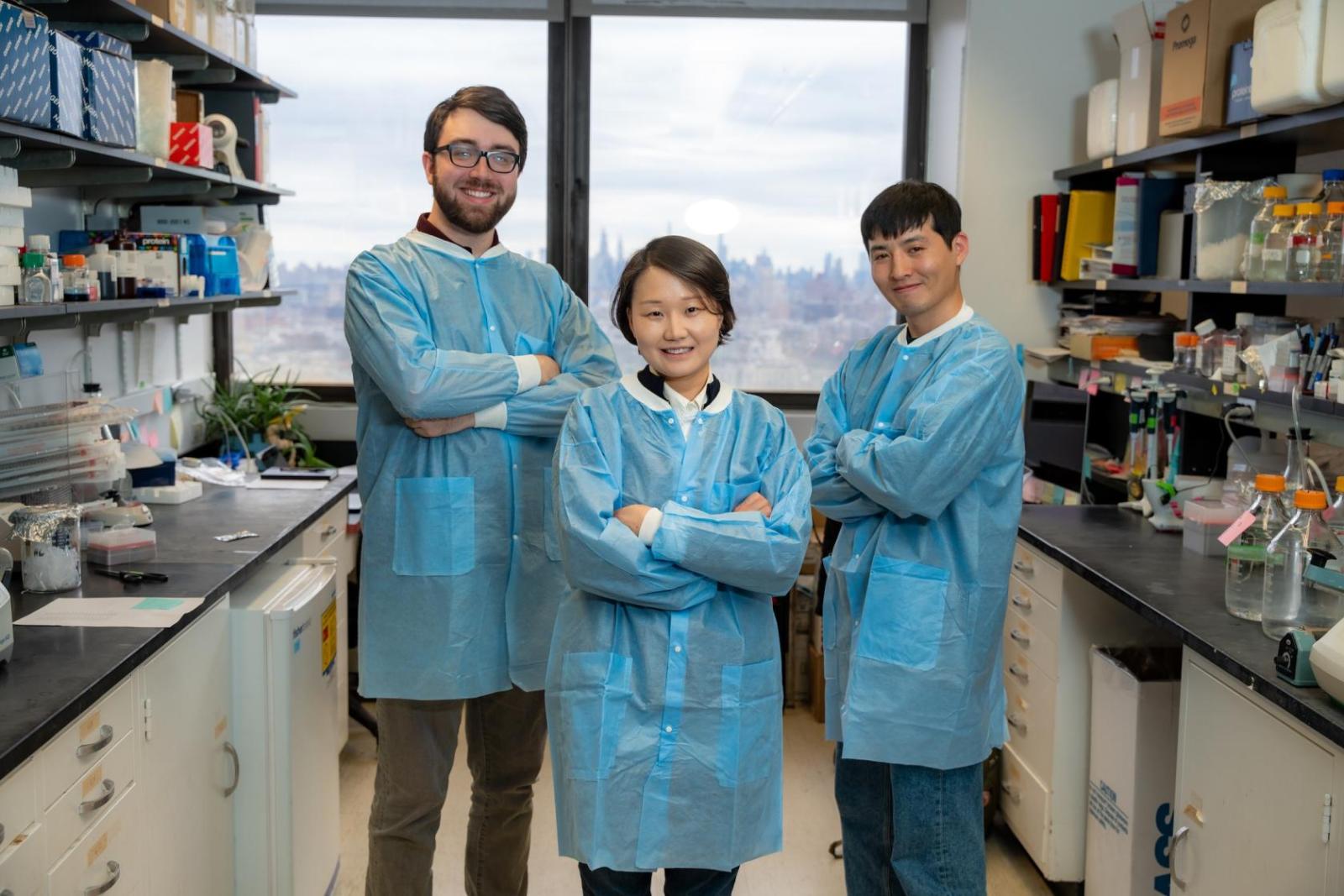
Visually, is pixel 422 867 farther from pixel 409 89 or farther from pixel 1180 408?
pixel 409 89

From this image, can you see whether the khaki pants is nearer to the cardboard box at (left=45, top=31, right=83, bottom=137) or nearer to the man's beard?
the man's beard

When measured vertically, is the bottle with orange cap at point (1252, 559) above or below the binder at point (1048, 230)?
below

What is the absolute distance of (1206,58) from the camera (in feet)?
10.0

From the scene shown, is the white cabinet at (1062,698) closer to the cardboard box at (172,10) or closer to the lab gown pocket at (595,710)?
the lab gown pocket at (595,710)

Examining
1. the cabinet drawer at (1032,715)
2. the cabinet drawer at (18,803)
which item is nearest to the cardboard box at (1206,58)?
the cabinet drawer at (1032,715)

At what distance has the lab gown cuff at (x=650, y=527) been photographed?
1800 mm

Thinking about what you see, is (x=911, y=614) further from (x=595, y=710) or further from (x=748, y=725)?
(x=595, y=710)

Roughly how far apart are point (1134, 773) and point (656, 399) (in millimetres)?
1387

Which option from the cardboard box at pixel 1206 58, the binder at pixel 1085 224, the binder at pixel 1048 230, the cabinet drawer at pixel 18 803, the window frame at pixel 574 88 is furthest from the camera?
the window frame at pixel 574 88

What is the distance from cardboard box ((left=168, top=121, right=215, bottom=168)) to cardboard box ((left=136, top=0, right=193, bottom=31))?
0.24 metres

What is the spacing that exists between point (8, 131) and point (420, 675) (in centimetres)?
119

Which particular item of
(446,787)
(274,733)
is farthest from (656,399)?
(274,733)

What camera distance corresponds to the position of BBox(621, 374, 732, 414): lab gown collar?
192 centimetres

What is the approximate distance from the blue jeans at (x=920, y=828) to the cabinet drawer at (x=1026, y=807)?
2.52 ft
